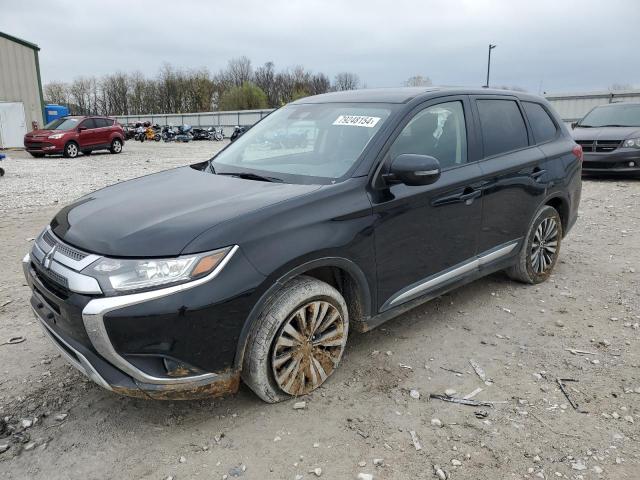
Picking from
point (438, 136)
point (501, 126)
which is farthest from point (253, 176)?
point (501, 126)

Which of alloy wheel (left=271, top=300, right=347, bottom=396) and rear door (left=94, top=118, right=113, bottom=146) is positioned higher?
rear door (left=94, top=118, right=113, bottom=146)

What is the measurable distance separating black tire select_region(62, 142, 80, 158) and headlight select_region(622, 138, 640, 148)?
61.2 ft

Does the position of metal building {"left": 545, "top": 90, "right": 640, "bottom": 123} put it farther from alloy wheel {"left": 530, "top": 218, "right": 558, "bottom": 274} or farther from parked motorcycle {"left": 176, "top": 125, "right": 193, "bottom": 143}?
parked motorcycle {"left": 176, "top": 125, "right": 193, "bottom": 143}

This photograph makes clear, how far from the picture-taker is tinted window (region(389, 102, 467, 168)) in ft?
11.2

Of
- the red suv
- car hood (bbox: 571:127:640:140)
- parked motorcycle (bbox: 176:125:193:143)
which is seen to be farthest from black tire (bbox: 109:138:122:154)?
car hood (bbox: 571:127:640:140)

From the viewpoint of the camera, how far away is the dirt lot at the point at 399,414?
8.06ft

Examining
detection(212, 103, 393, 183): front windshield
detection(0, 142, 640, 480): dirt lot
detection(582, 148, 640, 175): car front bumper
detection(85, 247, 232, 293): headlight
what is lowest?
detection(0, 142, 640, 480): dirt lot

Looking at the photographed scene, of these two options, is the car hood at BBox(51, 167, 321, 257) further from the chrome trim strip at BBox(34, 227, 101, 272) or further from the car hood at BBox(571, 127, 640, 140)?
the car hood at BBox(571, 127, 640, 140)

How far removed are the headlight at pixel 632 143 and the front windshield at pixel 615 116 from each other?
83cm

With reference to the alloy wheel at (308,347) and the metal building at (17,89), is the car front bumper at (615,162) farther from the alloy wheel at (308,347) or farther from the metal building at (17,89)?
the metal building at (17,89)

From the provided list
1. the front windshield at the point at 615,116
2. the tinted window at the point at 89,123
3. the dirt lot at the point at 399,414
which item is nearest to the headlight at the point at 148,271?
the dirt lot at the point at 399,414

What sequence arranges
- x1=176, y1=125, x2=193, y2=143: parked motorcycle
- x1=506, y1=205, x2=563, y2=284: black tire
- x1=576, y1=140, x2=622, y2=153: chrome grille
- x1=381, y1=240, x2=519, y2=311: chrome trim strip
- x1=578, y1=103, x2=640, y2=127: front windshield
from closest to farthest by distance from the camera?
x1=381, y1=240, x2=519, y2=311: chrome trim strip → x1=506, y1=205, x2=563, y2=284: black tire → x1=576, y1=140, x2=622, y2=153: chrome grille → x1=578, y1=103, x2=640, y2=127: front windshield → x1=176, y1=125, x2=193, y2=143: parked motorcycle

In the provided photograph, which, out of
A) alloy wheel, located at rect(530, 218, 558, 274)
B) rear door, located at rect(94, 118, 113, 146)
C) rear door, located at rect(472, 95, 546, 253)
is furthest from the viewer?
rear door, located at rect(94, 118, 113, 146)

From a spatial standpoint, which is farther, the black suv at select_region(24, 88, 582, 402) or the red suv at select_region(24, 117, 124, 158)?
the red suv at select_region(24, 117, 124, 158)
